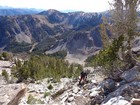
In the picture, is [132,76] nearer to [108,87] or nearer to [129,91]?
[108,87]

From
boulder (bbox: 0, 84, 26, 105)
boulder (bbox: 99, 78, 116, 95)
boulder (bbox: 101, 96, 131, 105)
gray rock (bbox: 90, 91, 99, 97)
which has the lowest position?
gray rock (bbox: 90, 91, 99, 97)

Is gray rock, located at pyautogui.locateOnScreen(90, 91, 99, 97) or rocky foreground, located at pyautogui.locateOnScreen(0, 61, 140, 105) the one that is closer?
rocky foreground, located at pyautogui.locateOnScreen(0, 61, 140, 105)

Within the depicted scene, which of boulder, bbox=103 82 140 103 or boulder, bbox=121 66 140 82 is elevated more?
boulder, bbox=121 66 140 82

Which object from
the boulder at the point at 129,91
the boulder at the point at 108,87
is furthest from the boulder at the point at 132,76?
the boulder at the point at 108,87

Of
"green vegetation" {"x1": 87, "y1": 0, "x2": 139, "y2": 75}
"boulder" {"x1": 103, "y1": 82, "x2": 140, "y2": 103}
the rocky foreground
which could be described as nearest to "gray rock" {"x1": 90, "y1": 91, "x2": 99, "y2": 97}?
the rocky foreground

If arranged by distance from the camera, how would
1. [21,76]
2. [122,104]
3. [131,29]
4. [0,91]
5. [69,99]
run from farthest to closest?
[21,76] < [131,29] < [69,99] < [122,104] < [0,91]

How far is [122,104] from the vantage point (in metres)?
23.9

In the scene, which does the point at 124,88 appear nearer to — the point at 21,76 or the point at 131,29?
the point at 131,29

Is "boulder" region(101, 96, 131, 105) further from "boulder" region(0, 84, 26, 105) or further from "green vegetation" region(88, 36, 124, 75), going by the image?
"green vegetation" region(88, 36, 124, 75)

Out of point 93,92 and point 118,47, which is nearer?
point 93,92

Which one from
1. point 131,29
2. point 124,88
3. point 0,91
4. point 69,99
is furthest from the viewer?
point 131,29

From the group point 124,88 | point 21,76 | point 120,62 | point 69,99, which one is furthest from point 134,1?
point 21,76

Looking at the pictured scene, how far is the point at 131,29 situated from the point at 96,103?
439 inches

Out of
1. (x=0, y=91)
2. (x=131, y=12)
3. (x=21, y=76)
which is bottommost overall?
(x=21, y=76)
